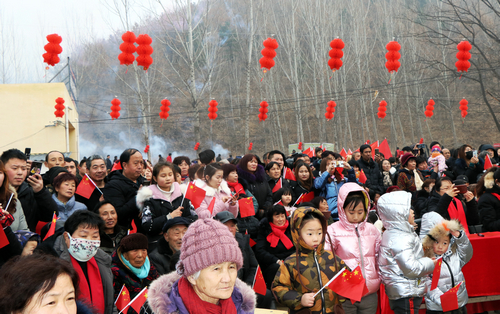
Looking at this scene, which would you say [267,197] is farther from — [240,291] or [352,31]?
[352,31]

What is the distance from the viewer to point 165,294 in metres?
1.88

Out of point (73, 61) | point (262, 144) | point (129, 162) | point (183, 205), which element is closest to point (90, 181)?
point (129, 162)

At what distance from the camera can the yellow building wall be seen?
59.2 feet

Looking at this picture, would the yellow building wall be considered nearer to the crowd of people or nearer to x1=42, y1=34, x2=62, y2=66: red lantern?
x1=42, y1=34, x2=62, y2=66: red lantern

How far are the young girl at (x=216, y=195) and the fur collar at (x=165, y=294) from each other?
7.80ft

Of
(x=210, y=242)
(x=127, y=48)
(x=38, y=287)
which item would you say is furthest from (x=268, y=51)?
(x=38, y=287)

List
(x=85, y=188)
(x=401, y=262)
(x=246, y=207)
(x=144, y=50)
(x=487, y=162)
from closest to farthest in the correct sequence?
(x=401, y=262) → (x=85, y=188) → (x=246, y=207) → (x=487, y=162) → (x=144, y=50)

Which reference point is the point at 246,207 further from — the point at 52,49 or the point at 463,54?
the point at 463,54

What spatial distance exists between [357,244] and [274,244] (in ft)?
3.56

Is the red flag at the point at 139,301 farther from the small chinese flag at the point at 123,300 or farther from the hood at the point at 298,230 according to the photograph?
the hood at the point at 298,230

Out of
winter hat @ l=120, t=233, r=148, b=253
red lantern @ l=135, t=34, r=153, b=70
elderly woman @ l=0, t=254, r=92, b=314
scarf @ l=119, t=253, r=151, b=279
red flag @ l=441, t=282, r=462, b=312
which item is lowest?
red flag @ l=441, t=282, r=462, b=312

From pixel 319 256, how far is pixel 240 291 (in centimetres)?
120

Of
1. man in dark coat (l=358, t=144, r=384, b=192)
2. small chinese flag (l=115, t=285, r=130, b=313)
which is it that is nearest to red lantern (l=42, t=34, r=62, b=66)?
man in dark coat (l=358, t=144, r=384, b=192)

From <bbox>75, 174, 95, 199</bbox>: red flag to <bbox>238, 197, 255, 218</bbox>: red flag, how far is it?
169 cm
